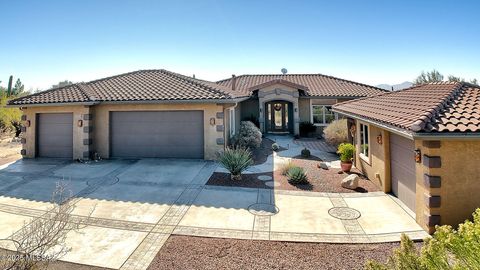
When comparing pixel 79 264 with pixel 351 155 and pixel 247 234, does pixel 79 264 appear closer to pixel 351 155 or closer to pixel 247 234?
pixel 247 234

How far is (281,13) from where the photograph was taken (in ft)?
47.1

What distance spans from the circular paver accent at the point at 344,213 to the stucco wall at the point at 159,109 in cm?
707

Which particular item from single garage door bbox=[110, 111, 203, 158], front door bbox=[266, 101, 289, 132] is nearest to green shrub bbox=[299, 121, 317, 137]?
front door bbox=[266, 101, 289, 132]

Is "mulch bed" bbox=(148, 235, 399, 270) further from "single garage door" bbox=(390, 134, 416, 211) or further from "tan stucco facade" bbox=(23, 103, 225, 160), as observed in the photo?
"tan stucco facade" bbox=(23, 103, 225, 160)

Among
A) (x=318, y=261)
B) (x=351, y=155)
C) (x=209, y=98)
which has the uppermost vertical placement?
(x=209, y=98)

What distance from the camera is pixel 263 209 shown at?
8297 mm

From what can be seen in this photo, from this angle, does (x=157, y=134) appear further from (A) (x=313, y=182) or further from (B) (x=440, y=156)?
(B) (x=440, y=156)

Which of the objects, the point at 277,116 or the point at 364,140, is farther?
the point at 277,116

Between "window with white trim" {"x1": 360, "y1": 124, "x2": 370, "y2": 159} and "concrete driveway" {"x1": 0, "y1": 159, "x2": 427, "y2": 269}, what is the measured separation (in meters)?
2.85

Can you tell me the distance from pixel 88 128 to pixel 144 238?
1027cm

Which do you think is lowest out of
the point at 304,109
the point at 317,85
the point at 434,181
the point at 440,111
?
the point at 434,181

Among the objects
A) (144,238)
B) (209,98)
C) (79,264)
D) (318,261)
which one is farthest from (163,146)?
(318,261)

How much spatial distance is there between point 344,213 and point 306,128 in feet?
51.1

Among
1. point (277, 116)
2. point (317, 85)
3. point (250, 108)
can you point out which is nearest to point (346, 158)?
point (250, 108)
